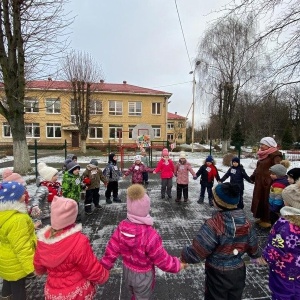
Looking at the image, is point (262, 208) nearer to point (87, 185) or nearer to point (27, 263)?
point (87, 185)

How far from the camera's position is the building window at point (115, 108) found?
33.1 metres

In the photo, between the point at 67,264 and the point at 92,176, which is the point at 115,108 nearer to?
the point at 92,176

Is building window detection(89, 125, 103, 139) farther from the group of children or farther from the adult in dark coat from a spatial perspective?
the group of children

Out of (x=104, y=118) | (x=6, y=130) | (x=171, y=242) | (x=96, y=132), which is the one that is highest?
(x=104, y=118)

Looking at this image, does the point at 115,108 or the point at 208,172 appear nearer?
the point at 208,172

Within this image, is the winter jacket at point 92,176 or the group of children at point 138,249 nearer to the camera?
the group of children at point 138,249

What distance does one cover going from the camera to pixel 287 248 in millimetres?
1975

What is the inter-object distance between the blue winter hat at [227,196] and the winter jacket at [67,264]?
44.7 inches

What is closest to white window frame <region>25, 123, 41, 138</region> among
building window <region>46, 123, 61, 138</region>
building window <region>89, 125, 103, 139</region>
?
building window <region>46, 123, 61, 138</region>

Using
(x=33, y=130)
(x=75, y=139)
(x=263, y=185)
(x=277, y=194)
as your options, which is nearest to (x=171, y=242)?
(x=277, y=194)

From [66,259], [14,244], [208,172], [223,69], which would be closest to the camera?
[66,259]

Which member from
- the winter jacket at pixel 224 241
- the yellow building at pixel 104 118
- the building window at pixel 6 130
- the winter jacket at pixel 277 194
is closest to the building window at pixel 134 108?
the yellow building at pixel 104 118

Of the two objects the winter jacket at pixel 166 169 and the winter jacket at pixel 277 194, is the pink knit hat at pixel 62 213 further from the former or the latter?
the winter jacket at pixel 166 169

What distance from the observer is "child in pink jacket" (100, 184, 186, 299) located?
2.01 m
